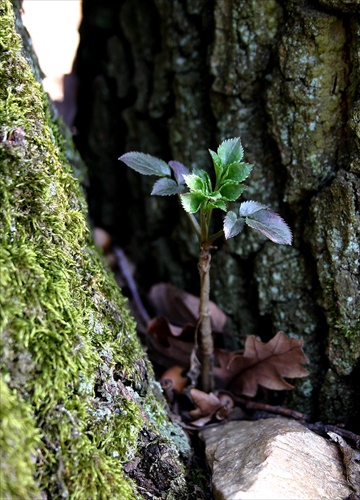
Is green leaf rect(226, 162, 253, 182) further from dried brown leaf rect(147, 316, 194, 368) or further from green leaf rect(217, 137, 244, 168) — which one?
dried brown leaf rect(147, 316, 194, 368)

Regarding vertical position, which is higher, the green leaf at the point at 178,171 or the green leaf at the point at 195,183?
the green leaf at the point at 178,171

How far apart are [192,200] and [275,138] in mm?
587

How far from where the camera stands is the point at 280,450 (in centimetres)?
150

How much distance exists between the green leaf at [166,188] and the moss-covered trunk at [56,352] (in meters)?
0.25

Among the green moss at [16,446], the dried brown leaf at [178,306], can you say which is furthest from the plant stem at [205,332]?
the green moss at [16,446]

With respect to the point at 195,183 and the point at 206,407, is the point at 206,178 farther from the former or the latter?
the point at 206,407

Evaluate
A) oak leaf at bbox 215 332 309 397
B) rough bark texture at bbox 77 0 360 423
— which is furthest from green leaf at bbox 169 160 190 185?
oak leaf at bbox 215 332 309 397

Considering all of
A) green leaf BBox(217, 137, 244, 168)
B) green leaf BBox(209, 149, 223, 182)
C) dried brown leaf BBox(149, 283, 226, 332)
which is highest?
green leaf BBox(217, 137, 244, 168)

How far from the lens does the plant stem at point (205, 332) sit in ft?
5.88

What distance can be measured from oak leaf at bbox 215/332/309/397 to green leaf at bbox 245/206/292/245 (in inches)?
19.3

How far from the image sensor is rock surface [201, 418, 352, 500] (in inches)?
53.5

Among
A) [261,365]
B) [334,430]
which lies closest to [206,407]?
[261,365]

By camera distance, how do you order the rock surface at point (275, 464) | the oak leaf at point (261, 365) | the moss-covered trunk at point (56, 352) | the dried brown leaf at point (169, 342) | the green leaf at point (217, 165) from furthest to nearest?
the dried brown leaf at point (169, 342)
the oak leaf at point (261, 365)
the green leaf at point (217, 165)
the rock surface at point (275, 464)
the moss-covered trunk at point (56, 352)

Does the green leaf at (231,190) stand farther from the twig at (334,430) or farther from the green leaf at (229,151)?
the twig at (334,430)
